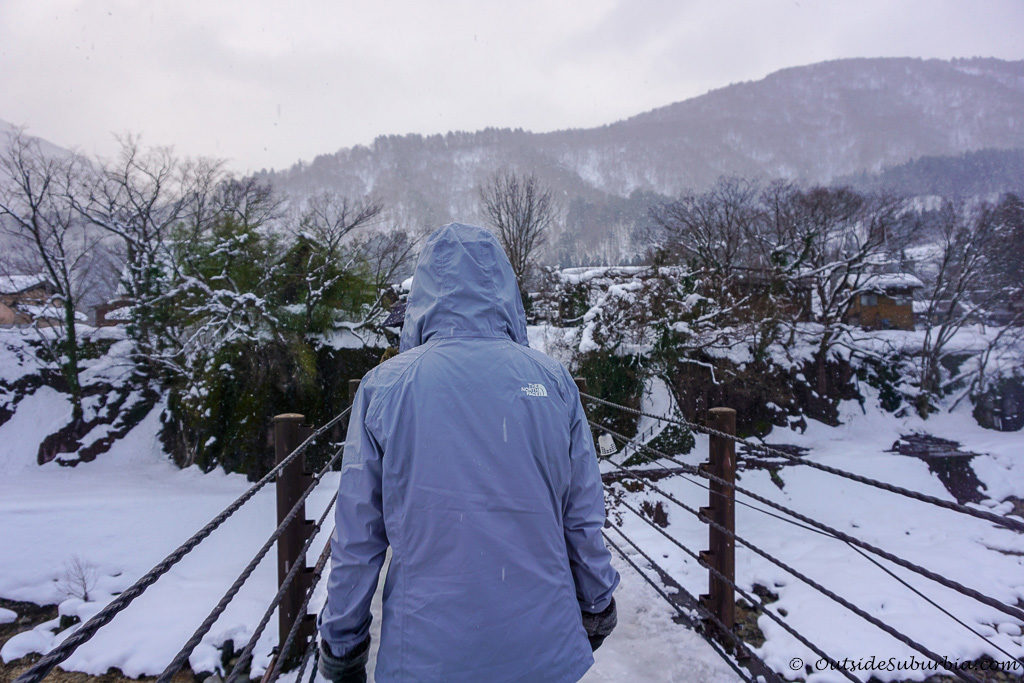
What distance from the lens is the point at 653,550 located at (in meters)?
6.49

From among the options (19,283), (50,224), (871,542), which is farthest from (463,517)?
(19,283)

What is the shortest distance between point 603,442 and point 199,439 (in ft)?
39.9

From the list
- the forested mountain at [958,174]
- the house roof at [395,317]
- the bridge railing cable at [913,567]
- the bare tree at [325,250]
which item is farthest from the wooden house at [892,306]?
the bridge railing cable at [913,567]

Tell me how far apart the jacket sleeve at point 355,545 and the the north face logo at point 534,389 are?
415 mm

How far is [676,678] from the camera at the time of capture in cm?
214

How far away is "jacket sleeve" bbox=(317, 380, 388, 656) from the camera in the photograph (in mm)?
1254

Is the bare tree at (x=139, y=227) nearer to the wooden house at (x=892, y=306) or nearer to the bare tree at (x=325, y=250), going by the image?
the bare tree at (x=325, y=250)

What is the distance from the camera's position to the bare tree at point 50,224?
46.6 feet

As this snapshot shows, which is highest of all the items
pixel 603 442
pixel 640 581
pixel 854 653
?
pixel 603 442

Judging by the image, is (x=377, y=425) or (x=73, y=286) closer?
(x=377, y=425)

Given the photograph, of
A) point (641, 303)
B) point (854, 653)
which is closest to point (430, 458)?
point (854, 653)

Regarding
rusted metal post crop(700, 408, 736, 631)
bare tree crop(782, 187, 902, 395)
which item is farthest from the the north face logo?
bare tree crop(782, 187, 902, 395)

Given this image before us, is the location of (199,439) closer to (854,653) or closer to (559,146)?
(854,653)

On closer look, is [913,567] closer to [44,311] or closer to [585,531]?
[585,531]
